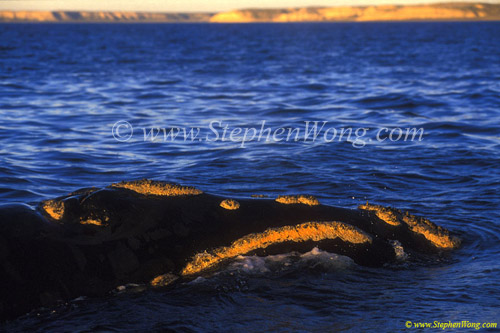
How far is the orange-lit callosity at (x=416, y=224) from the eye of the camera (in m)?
6.20

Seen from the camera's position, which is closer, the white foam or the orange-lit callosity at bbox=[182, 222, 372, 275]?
the orange-lit callosity at bbox=[182, 222, 372, 275]

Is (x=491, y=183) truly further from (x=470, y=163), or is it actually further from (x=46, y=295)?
(x=46, y=295)

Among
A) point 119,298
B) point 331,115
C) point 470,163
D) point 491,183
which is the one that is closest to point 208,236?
point 119,298

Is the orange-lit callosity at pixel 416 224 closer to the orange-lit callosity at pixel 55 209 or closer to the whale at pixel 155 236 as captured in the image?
the whale at pixel 155 236

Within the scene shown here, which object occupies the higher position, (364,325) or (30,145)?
(30,145)

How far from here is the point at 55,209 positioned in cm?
510

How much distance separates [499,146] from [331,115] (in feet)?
19.1

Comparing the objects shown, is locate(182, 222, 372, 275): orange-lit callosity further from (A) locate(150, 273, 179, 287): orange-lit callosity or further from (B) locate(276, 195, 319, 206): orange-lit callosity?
(B) locate(276, 195, 319, 206): orange-lit callosity

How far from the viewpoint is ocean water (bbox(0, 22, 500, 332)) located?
5078 mm

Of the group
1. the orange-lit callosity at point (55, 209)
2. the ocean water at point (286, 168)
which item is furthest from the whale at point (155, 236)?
the ocean water at point (286, 168)

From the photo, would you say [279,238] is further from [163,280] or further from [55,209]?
[55,209]

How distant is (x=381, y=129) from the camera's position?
15.2m

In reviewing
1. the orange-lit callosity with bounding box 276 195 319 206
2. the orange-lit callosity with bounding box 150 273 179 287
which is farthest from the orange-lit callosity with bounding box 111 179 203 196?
the orange-lit callosity with bounding box 276 195 319 206

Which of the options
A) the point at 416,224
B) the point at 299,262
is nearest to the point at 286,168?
the point at 416,224
